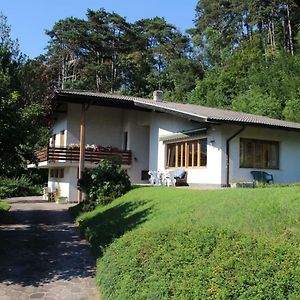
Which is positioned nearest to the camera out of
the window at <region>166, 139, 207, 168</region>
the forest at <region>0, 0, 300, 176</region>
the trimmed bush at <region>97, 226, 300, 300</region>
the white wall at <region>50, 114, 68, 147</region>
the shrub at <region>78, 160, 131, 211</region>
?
the trimmed bush at <region>97, 226, 300, 300</region>

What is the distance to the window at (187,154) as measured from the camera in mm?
19297

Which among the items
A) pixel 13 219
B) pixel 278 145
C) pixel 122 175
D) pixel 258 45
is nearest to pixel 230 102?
pixel 258 45

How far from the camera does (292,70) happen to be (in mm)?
33219

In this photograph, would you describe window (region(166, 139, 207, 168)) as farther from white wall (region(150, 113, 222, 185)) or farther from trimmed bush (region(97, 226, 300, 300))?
trimmed bush (region(97, 226, 300, 300))

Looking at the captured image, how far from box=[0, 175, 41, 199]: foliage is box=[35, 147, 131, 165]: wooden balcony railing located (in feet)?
29.3

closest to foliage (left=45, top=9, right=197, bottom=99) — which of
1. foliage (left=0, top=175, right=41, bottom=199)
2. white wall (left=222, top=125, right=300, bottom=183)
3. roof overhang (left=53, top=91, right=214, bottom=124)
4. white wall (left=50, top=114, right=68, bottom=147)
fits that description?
foliage (left=0, top=175, right=41, bottom=199)

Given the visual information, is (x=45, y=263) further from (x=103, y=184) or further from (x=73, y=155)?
(x=73, y=155)

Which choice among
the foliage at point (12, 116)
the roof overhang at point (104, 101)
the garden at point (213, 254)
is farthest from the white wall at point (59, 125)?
the garden at point (213, 254)

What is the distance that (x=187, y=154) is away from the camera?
20375 millimetres

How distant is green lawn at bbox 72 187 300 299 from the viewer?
479cm

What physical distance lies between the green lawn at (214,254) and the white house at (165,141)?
23.1 feet

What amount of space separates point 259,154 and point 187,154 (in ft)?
10.9

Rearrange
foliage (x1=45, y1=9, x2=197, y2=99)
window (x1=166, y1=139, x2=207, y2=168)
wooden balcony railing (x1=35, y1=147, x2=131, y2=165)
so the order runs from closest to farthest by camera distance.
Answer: window (x1=166, y1=139, x2=207, y2=168) → wooden balcony railing (x1=35, y1=147, x2=131, y2=165) → foliage (x1=45, y1=9, x2=197, y2=99)

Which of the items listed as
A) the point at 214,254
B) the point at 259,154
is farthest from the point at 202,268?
the point at 259,154
